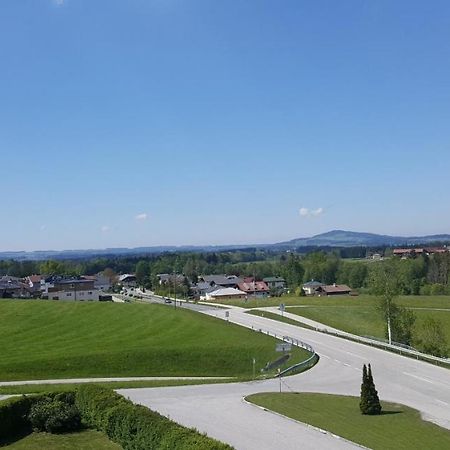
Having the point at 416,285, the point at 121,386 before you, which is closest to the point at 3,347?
the point at 121,386

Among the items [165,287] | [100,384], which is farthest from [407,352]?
[165,287]

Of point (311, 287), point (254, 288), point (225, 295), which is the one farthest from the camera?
point (254, 288)

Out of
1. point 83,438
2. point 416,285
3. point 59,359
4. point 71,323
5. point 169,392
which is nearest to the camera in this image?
point 83,438

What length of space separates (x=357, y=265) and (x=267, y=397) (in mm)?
145310

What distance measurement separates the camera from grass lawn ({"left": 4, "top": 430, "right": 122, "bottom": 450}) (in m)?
22.3

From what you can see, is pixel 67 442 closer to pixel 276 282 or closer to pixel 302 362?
pixel 302 362

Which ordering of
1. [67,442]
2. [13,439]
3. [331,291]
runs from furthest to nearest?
[331,291]
[13,439]
[67,442]

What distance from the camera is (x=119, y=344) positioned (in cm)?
5503

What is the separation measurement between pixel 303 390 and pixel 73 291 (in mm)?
95987

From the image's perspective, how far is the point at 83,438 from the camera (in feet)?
77.1

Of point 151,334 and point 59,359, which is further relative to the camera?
point 151,334

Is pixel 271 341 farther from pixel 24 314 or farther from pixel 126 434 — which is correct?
pixel 126 434

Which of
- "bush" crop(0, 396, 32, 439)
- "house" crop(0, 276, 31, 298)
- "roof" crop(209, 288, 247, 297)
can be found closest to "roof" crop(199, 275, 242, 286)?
"roof" crop(209, 288, 247, 297)

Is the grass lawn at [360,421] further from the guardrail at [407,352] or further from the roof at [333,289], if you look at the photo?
the roof at [333,289]
